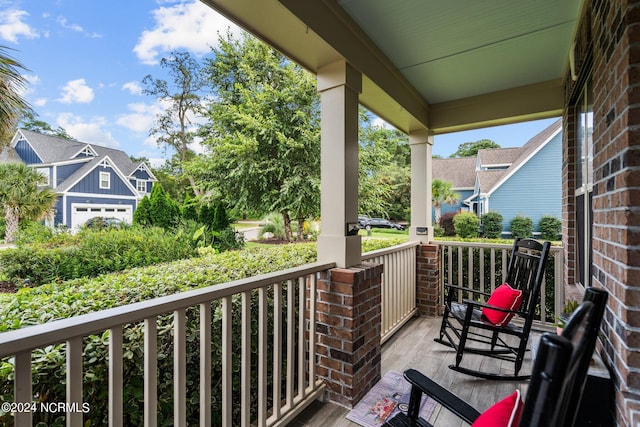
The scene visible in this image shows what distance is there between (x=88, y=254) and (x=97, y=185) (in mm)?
1108

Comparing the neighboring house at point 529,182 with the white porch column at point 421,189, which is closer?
the white porch column at point 421,189

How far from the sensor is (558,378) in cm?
48

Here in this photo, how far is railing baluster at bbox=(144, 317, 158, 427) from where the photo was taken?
1.11 metres

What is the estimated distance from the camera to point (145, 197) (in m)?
7.25

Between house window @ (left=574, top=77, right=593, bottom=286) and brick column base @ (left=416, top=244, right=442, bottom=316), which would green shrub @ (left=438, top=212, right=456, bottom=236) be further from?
house window @ (left=574, top=77, right=593, bottom=286)

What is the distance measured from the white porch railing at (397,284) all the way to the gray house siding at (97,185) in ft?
14.6

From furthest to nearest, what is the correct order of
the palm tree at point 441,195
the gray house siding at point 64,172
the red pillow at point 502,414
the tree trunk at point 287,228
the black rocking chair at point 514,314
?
the palm tree at point 441,195
the tree trunk at point 287,228
the gray house siding at point 64,172
the black rocking chair at point 514,314
the red pillow at point 502,414

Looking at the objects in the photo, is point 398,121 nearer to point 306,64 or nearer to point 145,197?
point 306,64

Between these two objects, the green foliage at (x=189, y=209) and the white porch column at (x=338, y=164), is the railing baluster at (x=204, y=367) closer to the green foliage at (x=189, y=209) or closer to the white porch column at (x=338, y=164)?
the white porch column at (x=338, y=164)

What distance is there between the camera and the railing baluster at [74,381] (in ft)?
2.94

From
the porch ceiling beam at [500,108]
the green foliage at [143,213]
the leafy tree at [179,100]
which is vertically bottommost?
the green foliage at [143,213]

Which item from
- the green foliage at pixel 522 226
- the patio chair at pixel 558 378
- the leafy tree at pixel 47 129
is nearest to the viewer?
the patio chair at pixel 558 378

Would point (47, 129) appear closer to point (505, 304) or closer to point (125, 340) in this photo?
point (125, 340)

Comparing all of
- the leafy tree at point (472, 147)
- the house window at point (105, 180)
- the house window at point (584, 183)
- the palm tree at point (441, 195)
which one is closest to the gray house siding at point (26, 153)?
the house window at point (105, 180)
